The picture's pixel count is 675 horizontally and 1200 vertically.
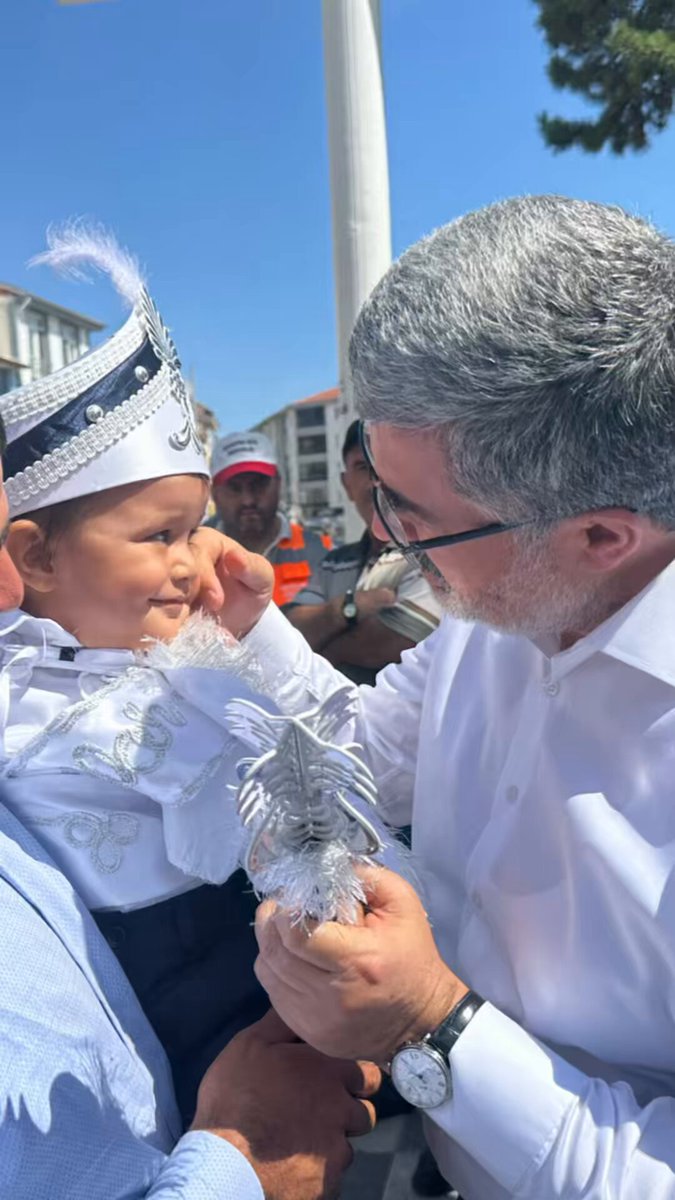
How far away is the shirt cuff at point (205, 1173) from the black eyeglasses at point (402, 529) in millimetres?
917

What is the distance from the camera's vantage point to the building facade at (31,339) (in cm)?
157

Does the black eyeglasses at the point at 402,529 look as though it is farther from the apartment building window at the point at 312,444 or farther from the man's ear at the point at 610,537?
the apartment building window at the point at 312,444

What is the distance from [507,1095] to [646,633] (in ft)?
2.23

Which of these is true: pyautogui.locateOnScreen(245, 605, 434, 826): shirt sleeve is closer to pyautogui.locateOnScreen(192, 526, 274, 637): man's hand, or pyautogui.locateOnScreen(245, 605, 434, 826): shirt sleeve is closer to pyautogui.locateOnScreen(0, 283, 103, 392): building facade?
pyautogui.locateOnScreen(192, 526, 274, 637): man's hand

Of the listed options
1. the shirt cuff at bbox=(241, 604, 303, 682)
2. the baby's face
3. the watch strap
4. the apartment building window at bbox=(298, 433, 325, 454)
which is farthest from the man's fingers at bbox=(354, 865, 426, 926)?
the apartment building window at bbox=(298, 433, 325, 454)

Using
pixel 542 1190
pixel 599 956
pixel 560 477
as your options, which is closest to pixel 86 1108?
pixel 542 1190

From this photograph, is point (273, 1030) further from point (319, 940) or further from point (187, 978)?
point (319, 940)

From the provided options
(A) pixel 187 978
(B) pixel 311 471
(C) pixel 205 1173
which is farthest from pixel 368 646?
(B) pixel 311 471

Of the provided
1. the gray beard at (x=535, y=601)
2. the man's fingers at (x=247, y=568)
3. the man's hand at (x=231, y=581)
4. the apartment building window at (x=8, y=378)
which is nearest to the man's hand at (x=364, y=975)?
the gray beard at (x=535, y=601)

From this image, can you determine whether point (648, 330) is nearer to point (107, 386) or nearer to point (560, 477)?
point (560, 477)

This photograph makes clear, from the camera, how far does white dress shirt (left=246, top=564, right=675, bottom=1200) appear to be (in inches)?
45.4

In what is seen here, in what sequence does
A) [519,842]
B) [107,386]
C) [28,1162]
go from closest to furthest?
[28,1162], [519,842], [107,386]

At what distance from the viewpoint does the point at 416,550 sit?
56.5 inches

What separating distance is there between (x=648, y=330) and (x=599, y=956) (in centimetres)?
90
